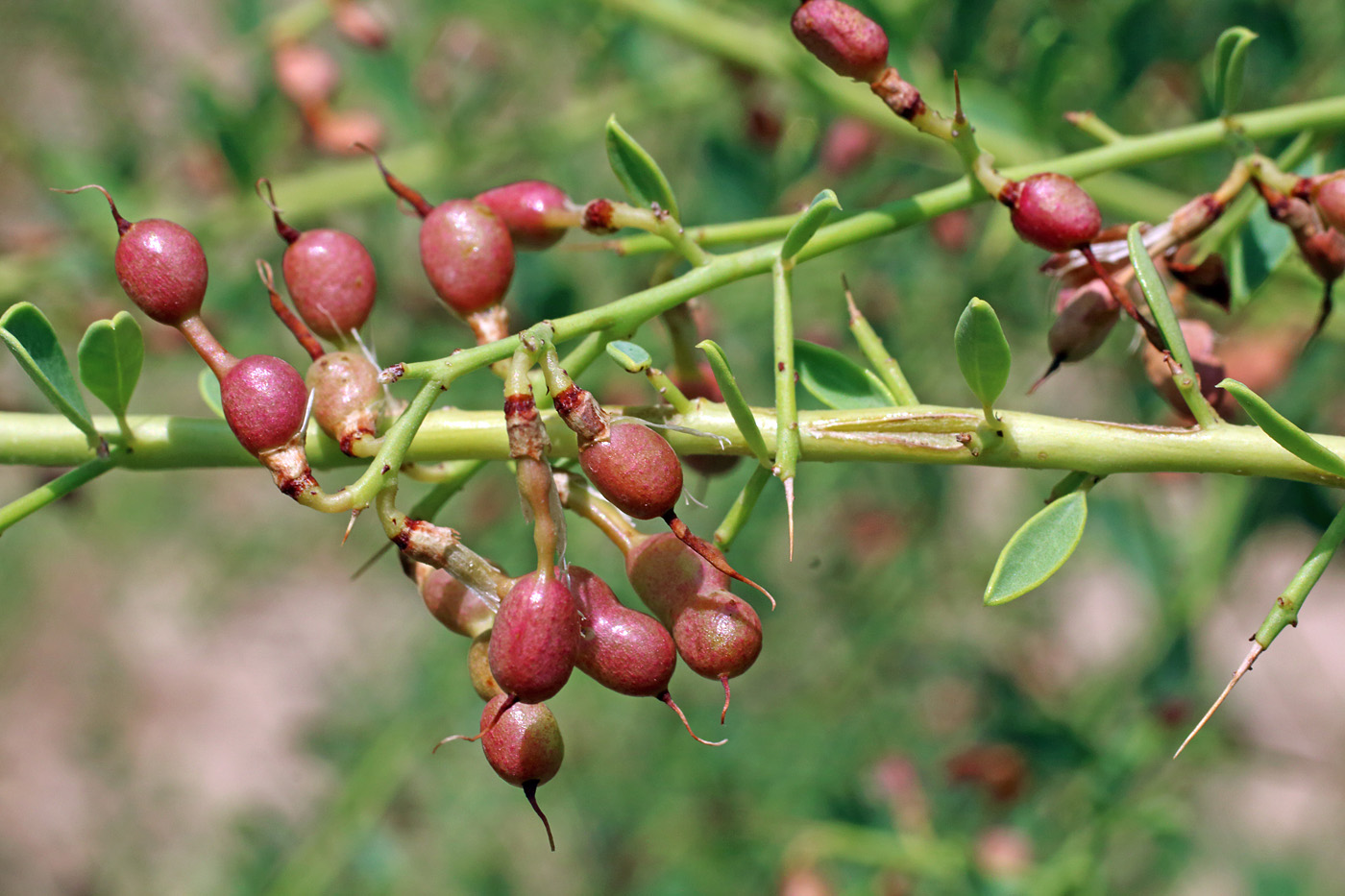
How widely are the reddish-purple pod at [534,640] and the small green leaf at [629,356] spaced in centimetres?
16

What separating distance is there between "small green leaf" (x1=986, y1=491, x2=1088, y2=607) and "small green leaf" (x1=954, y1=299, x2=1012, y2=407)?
0.10 m

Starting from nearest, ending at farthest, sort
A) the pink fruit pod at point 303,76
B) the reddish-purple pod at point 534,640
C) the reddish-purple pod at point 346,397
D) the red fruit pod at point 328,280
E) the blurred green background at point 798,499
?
the reddish-purple pod at point 534,640, the reddish-purple pod at point 346,397, the red fruit pod at point 328,280, the blurred green background at point 798,499, the pink fruit pod at point 303,76

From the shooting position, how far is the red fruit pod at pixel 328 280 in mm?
897

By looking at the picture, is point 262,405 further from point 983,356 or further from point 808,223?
point 983,356

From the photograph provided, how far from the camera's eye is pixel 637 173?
0.91m

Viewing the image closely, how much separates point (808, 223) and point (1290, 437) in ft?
1.21

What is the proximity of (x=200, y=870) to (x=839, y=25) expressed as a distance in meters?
4.85

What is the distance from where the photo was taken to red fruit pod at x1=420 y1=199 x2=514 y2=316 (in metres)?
0.88

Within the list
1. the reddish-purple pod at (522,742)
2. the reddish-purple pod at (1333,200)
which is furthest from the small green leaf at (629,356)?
the reddish-purple pod at (1333,200)

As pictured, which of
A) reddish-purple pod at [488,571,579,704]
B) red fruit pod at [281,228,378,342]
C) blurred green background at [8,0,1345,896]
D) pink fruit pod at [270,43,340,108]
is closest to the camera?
reddish-purple pod at [488,571,579,704]

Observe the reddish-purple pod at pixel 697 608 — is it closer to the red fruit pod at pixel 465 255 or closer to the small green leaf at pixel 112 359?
the red fruit pod at pixel 465 255

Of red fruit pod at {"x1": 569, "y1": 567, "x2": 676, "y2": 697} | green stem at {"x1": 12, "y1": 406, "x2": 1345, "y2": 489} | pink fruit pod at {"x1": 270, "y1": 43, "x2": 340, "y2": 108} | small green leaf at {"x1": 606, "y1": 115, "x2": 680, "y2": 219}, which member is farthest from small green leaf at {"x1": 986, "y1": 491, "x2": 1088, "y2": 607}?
pink fruit pod at {"x1": 270, "y1": 43, "x2": 340, "y2": 108}

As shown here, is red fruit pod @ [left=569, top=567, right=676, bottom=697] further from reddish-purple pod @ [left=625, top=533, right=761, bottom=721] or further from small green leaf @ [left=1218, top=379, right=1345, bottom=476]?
small green leaf @ [left=1218, top=379, right=1345, bottom=476]

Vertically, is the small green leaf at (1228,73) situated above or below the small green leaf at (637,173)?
above
